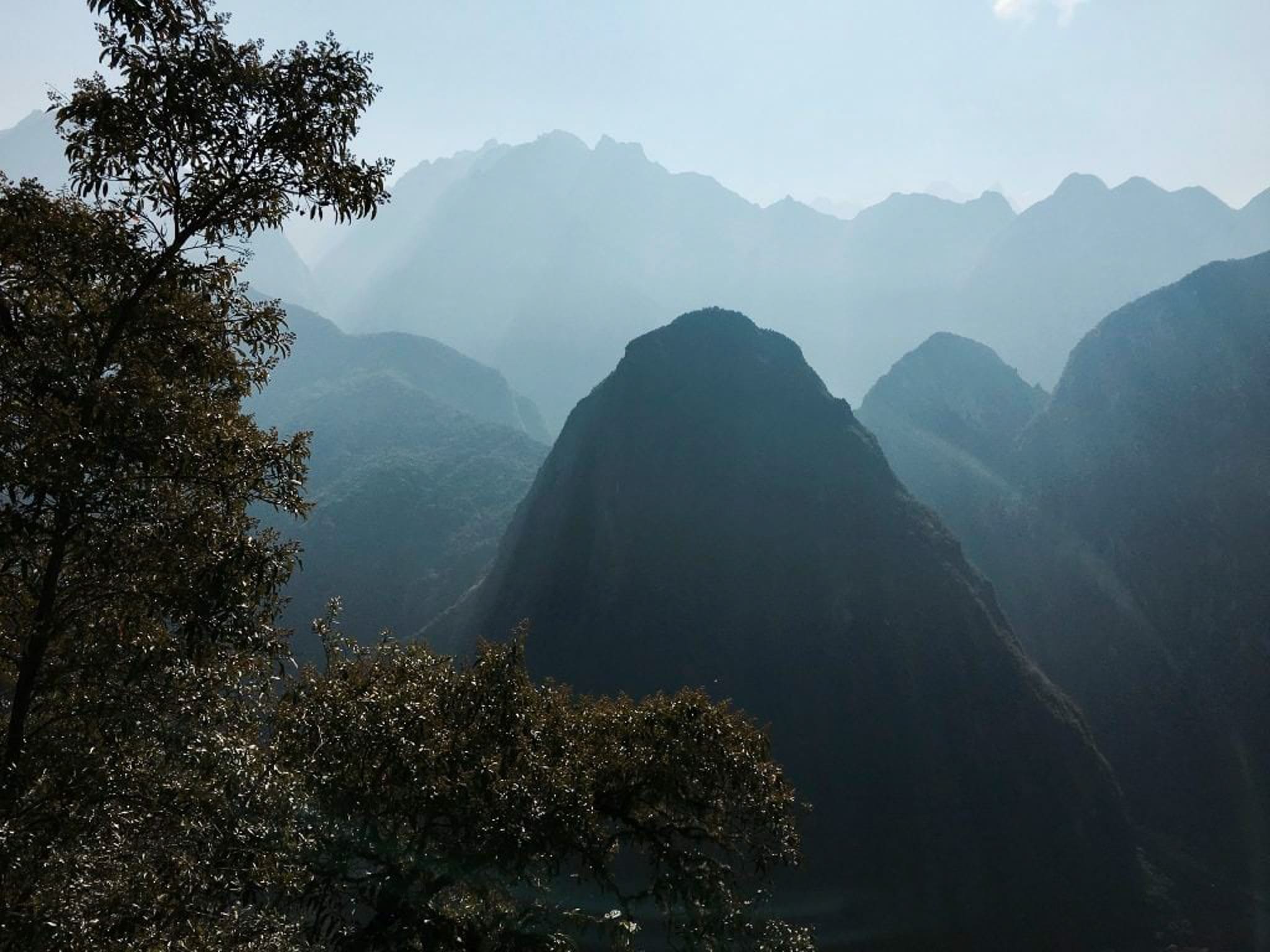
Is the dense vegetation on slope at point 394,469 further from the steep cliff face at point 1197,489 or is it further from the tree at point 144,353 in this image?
the steep cliff face at point 1197,489

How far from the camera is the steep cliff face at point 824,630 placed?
46.5m

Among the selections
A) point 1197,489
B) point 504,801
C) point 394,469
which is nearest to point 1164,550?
point 1197,489

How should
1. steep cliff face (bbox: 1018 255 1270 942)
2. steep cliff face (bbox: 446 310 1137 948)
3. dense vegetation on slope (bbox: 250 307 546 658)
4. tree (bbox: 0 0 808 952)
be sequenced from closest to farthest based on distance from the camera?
tree (bbox: 0 0 808 952)
steep cliff face (bbox: 446 310 1137 948)
steep cliff face (bbox: 1018 255 1270 942)
dense vegetation on slope (bbox: 250 307 546 658)

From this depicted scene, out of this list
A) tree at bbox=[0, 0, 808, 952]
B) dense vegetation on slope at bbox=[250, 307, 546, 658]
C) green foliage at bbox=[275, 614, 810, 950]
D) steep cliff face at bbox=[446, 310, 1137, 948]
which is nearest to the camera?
tree at bbox=[0, 0, 808, 952]

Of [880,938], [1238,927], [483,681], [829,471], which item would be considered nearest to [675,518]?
[829,471]

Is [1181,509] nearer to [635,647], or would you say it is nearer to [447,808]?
[635,647]

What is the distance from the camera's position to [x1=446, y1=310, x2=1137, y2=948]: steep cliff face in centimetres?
4653

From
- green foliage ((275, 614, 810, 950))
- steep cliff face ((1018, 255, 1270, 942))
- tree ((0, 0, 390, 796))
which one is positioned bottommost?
green foliage ((275, 614, 810, 950))

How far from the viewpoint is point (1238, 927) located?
4378 cm

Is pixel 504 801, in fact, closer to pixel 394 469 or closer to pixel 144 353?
pixel 144 353

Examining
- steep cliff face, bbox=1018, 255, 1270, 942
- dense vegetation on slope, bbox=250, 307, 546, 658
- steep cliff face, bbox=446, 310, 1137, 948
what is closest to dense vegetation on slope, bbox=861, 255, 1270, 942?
steep cliff face, bbox=1018, 255, 1270, 942

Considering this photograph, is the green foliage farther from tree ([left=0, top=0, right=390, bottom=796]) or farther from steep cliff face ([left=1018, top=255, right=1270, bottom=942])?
steep cliff face ([left=1018, top=255, right=1270, bottom=942])

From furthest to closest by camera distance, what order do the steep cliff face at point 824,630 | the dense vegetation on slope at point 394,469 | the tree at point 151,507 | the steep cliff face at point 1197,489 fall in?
the dense vegetation on slope at point 394,469 → the steep cliff face at point 1197,489 → the steep cliff face at point 824,630 → the tree at point 151,507

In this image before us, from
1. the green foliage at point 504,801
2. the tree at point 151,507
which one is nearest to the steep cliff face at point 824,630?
the green foliage at point 504,801
